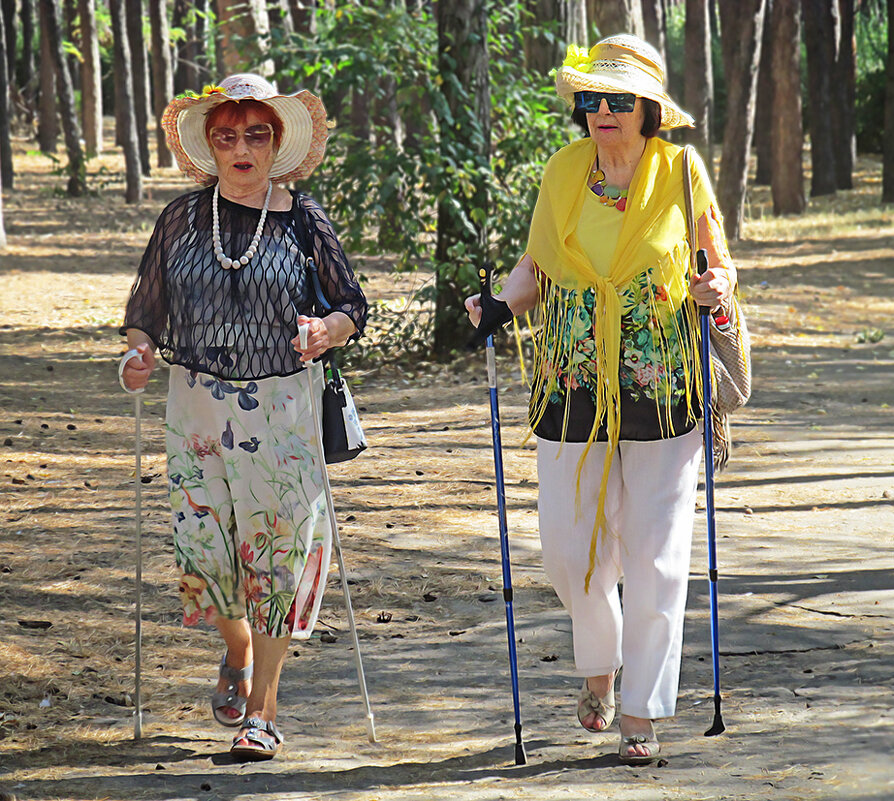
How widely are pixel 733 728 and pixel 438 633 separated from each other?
1.50 metres

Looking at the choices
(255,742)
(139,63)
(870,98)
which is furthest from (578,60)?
(870,98)

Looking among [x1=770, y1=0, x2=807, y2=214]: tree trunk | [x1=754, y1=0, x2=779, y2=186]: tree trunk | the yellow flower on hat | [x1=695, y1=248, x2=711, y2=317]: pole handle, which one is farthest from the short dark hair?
[x1=754, y1=0, x2=779, y2=186]: tree trunk

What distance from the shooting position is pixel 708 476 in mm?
4430

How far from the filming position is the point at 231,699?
14.8ft

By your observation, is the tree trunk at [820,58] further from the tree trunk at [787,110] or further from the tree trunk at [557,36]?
the tree trunk at [557,36]

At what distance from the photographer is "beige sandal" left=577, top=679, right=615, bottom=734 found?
441cm

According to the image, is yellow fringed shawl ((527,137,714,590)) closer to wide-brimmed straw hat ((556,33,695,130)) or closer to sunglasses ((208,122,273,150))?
wide-brimmed straw hat ((556,33,695,130))

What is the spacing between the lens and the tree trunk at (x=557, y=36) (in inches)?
509

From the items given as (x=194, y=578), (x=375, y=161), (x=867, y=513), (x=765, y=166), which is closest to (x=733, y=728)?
(x=194, y=578)

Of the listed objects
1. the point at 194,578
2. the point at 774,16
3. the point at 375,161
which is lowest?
the point at 194,578

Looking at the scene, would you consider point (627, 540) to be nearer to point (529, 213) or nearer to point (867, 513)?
point (867, 513)

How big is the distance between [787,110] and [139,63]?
49.5ft

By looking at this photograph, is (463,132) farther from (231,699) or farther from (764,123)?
(764,123)

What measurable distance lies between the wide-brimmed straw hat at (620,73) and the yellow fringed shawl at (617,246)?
0.15m
